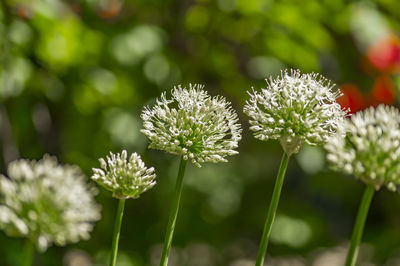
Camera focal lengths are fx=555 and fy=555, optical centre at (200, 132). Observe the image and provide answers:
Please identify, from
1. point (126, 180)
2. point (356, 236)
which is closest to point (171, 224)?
point (126, 180)

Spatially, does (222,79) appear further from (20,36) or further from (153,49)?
(20,36)

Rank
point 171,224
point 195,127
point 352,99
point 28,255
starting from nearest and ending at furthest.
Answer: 1. point 28,255
2. point 171,224
3. point 195,127
4. point 352,99

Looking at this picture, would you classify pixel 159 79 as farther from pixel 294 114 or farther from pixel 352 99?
pixel 294 114

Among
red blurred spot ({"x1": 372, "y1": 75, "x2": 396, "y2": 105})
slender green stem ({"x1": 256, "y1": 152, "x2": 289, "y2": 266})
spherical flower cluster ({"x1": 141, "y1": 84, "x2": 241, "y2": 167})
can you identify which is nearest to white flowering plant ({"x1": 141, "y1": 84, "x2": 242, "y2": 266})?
spherical flower cluster ({"x1": 141, "y1": 84, "x2": 241, "y2": 167})

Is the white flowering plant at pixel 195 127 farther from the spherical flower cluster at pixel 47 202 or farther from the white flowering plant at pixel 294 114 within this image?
the spherical flower cluster at pixel 47 202

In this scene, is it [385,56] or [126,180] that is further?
[385,56]

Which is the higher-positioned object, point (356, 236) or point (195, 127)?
point (195, 127)

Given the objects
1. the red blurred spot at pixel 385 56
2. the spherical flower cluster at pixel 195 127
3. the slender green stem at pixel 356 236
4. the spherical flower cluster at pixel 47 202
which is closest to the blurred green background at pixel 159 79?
the red blurred spot at pixel 385 56
